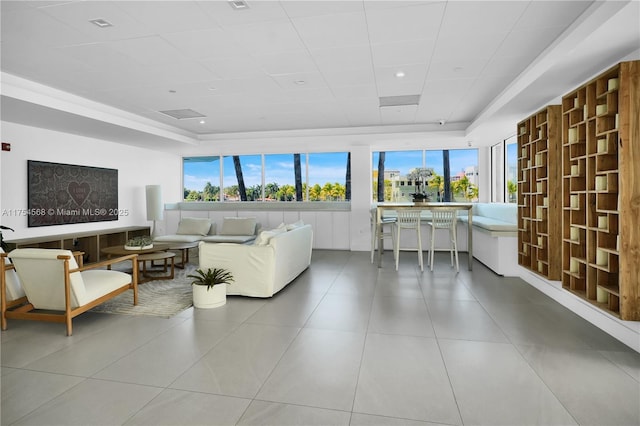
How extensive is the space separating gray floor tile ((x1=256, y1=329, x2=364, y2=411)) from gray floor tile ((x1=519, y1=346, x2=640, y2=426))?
122 cm

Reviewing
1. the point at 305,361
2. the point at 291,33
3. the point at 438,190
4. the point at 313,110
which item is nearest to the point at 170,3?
the point at 291,33

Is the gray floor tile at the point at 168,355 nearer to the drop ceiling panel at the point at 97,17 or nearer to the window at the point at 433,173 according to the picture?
the drop ceiling panel at the point at 97,17

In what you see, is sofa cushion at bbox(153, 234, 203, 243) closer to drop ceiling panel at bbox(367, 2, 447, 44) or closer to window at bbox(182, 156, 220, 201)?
window at bbox(182, 156, 220, 201)

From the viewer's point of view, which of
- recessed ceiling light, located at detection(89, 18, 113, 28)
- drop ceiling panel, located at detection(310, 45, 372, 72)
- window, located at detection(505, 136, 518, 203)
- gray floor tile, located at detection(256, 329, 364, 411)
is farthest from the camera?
window, located at detection(505, 136, 518, 203)

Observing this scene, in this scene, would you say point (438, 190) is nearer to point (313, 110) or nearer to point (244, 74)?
point (313, 110)

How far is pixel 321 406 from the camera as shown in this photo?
1970mm

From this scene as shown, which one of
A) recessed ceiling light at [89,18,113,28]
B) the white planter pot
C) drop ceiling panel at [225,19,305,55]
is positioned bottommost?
the white planter pot

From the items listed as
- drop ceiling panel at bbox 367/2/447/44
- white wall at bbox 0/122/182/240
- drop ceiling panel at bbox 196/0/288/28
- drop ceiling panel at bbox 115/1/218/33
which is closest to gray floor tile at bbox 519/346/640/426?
drop ceiling panel at bbox 367/2/447/44

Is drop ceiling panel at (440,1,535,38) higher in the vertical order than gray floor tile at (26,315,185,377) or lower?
higher

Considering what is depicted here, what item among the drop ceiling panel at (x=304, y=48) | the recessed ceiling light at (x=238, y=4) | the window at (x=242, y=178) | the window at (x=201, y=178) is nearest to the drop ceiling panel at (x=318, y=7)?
the drop ceiling panel at (x=304, y=48)

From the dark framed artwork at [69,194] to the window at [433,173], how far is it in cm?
580

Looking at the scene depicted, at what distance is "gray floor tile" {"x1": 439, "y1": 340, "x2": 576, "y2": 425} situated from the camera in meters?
1.84

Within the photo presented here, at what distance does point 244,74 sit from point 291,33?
4.05 feet

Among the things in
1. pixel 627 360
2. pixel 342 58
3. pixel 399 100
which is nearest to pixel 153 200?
pixel 399 100
